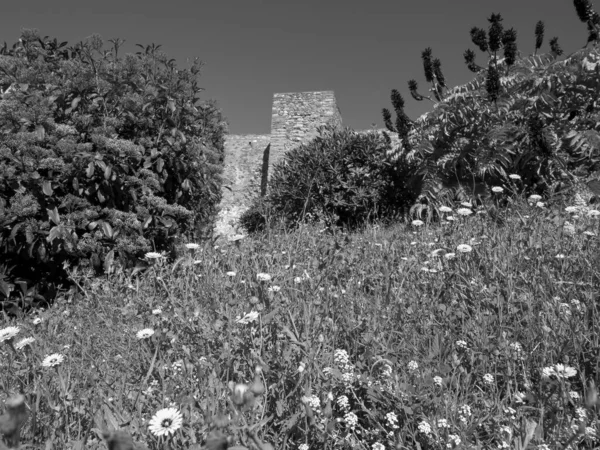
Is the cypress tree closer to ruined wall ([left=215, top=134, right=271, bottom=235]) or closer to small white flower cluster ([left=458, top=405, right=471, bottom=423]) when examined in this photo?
small white flower cluster ([left=458, top=405, right=471, bottom=423])

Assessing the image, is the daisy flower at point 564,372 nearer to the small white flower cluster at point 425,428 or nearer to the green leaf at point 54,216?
the small white flower cluster at point 425,428

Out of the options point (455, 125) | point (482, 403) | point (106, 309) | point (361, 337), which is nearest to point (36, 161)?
point (106, 309)

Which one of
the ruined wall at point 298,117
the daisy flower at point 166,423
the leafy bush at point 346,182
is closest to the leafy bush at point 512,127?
the leafy bush at point 346,182

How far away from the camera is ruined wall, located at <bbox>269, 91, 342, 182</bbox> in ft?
47.5

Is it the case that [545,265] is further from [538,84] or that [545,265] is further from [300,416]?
[538,84]

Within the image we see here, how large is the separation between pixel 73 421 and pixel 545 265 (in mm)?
2145

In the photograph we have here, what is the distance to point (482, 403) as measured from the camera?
4.97 ft

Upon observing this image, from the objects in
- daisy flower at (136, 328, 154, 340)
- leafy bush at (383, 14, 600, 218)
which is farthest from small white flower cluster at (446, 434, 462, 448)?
leafy bush at (383, 14, 600, 218)

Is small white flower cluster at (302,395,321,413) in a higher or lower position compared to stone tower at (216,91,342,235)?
lower

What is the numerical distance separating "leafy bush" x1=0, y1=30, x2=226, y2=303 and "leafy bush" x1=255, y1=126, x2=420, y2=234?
3.28 meters

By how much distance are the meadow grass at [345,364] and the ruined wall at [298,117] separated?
12.1 metres

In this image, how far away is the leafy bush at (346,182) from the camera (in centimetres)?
754

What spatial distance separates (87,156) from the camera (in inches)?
145

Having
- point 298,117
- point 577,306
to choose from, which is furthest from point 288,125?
point 577,306
